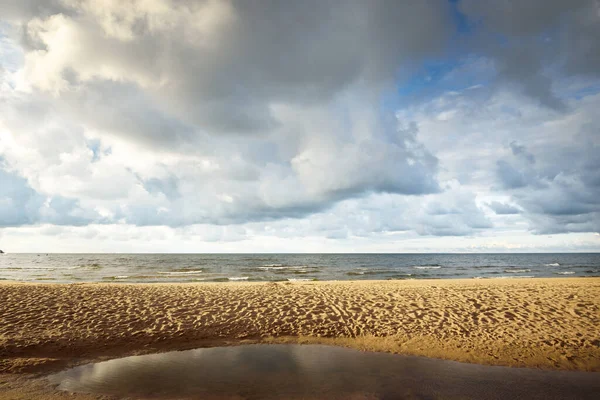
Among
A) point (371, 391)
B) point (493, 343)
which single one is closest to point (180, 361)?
point (371, 391)

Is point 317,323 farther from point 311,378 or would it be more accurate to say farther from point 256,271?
point 256,271

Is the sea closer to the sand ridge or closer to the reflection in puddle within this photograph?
the sand ridge

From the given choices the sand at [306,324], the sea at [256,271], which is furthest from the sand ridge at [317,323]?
the sea at [256,271]

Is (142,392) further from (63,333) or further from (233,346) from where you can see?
(63,333)

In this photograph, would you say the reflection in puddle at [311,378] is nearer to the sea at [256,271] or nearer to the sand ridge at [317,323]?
the sand ridge at [317,323]

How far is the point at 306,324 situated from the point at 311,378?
4.76 metres

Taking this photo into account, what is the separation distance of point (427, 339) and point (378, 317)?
2.75 m

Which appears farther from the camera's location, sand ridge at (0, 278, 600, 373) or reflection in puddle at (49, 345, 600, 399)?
sand ridge at (0, 278, 600, 373)

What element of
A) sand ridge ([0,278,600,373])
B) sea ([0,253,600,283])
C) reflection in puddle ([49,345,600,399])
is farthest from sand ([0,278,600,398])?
sea ([0,253,600,283])

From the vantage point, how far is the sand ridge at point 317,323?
32.0ft

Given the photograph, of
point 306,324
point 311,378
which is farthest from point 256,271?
point 311,378

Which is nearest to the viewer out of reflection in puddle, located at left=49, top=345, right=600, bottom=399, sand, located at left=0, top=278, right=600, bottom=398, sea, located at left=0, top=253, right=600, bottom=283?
reflection in puddle, located at left=49, top=345, right=600, bottom=399

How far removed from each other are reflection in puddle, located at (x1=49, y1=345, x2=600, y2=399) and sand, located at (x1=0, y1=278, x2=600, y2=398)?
841 millimetres

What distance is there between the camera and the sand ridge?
9.77 m
